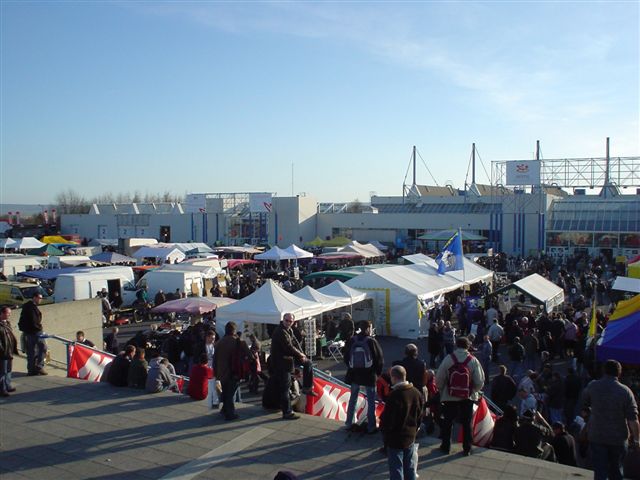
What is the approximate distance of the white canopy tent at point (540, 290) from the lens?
56.4ft

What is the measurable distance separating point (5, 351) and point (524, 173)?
44242 mm

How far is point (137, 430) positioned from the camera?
21.8ft

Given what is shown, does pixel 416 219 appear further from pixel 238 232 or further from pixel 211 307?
pixel 211 307

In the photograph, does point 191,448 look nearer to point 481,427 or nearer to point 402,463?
point 402,463

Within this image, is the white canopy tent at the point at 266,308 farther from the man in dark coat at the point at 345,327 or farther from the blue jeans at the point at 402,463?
the blue jeans at the point at 402,463

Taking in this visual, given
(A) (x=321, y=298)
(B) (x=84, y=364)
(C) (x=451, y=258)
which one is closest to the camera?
(B) (x=84, y=364)

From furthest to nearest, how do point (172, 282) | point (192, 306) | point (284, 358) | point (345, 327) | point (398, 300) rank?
1. point (172, 282)
2. point (398, 300)
3. point (192, 306)
4. point (345, 327)
5. point (284, 358)

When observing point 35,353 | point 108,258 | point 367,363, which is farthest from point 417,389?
point 108,258

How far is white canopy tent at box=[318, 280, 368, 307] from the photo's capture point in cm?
1648

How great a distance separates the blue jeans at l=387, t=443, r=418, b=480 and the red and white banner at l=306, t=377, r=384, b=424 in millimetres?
2744

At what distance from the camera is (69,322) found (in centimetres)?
1248

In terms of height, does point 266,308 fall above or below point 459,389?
below

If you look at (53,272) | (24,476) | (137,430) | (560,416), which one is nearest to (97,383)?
(137,430)

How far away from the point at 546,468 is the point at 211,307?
12007mm
